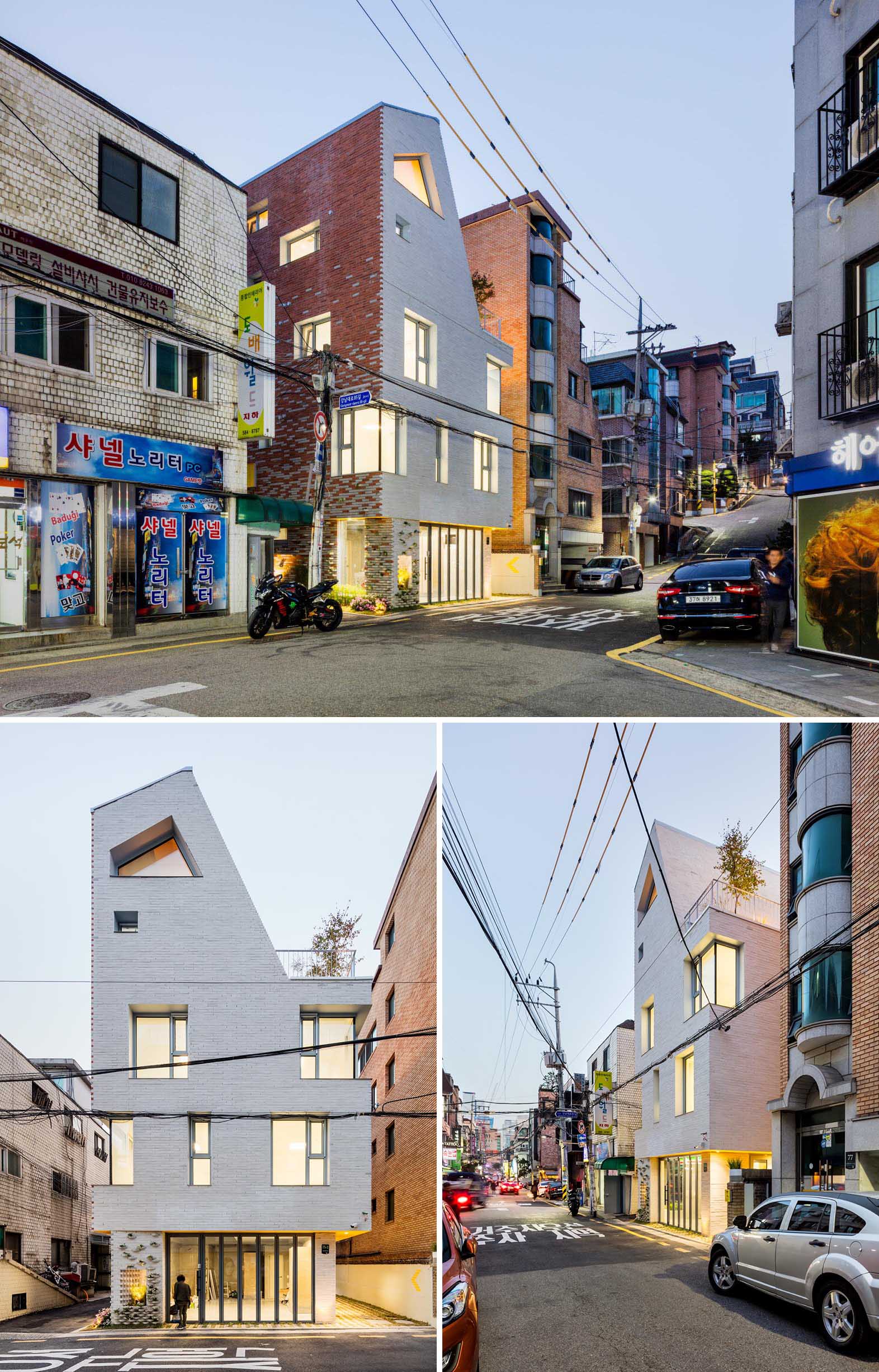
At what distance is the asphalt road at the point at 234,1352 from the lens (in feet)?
21.0

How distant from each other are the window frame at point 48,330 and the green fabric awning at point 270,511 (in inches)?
164

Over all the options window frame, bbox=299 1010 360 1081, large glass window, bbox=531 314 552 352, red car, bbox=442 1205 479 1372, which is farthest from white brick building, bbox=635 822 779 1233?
large glass window, bbox=531 314 552 352

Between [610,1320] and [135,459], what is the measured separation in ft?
48.2

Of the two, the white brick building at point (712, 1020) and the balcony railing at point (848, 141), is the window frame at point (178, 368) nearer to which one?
the balcony railing at point (848, 141)

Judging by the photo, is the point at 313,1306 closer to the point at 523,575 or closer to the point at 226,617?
the point at 226,617

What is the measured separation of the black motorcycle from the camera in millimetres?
14383

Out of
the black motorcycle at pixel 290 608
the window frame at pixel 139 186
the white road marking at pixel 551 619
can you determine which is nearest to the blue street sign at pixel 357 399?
the window frame at pixel 139 186

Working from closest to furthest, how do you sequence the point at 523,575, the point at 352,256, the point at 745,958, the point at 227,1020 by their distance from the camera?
the point at 227,1020 < the point at 745,958 < the point at 352,256 < the point at 523,575

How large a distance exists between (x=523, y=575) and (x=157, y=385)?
1536 cm

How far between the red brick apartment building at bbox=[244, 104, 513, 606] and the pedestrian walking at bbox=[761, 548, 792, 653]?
1022 cm

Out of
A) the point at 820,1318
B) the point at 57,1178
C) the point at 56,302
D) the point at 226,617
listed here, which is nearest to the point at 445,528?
the point at 226,617

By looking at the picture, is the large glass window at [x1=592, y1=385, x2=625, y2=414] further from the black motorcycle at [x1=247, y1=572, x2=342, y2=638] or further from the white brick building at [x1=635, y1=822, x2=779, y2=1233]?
the white brick building at [x1=635, y1=822, x2=779, y2=1233]

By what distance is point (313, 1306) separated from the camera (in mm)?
10031

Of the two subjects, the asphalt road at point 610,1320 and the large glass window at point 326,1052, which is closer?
the asphalt road at point 610,1320
